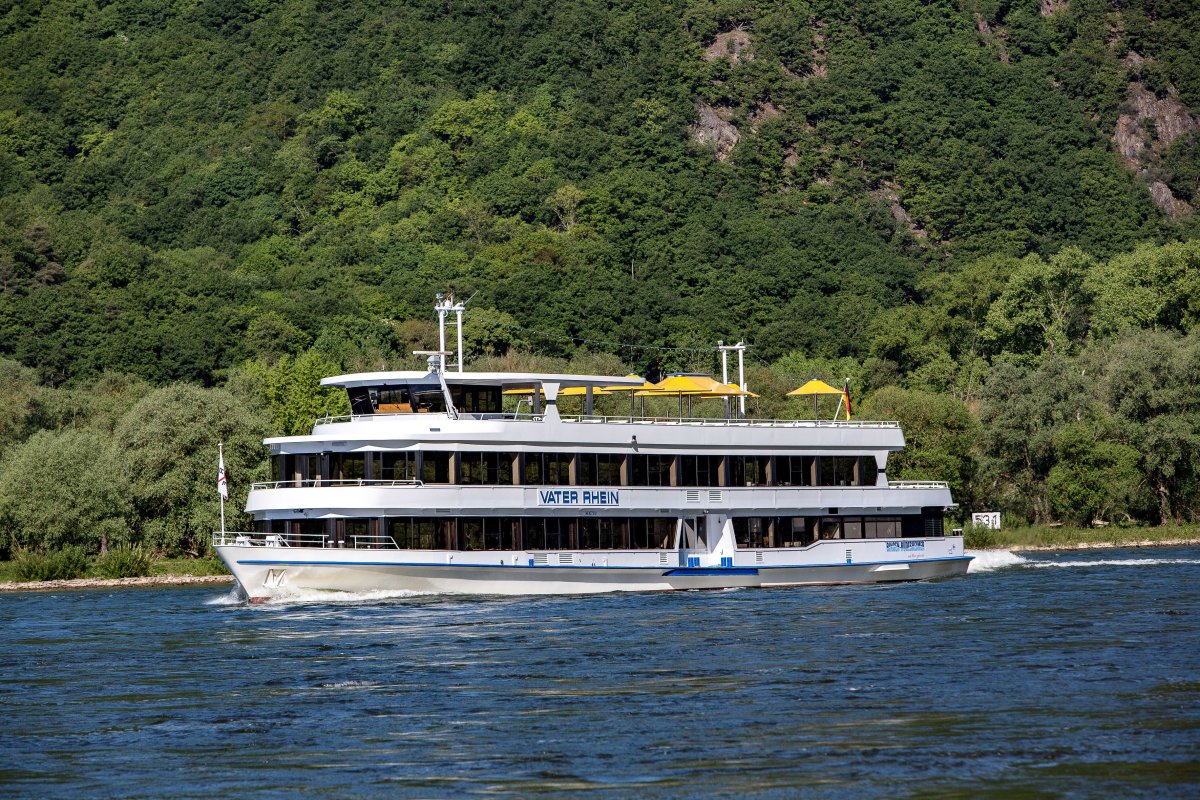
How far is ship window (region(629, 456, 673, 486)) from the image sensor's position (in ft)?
171

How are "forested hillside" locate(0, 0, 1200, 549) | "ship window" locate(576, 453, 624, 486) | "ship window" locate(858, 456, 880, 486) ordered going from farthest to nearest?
"forested hillside" locate(0, 0, 1200, 549), "ship window" locate(858, 456, 880, 486), "ship window" locate(576, 453, 624, 486)

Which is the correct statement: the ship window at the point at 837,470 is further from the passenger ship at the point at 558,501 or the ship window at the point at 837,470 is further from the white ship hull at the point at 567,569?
the white ship hull at the point at 567,569

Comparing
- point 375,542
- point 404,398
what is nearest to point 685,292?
point 404,398

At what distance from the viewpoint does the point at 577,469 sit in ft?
168

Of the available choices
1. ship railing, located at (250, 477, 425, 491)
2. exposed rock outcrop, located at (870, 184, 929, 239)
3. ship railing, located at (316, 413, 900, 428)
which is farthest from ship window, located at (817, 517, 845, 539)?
exposed rock outcrop, located at (870, 184, 929, 239)

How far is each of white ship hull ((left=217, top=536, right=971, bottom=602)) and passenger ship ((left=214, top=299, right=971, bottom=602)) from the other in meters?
0.05

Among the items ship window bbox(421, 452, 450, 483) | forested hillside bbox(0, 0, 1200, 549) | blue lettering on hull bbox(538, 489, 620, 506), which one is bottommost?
blue lettering on hull bbox(538, 489, 620, 506)

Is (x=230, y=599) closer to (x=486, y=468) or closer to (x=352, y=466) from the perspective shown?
(x=352, y=466)

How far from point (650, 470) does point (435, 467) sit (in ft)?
23.5

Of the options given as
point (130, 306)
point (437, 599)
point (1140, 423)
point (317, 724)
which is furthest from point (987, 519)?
point (130, 306)

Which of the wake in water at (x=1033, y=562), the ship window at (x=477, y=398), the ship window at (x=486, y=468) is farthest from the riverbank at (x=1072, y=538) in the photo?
the ship window at (x=486, y=468)

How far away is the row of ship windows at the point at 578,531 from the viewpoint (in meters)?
48.5

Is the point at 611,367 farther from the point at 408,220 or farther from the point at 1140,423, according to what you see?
the point at 408,220

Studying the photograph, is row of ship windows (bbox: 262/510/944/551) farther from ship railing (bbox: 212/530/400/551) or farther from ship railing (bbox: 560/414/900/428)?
ship railing (bbox: 560/414/900/428)
